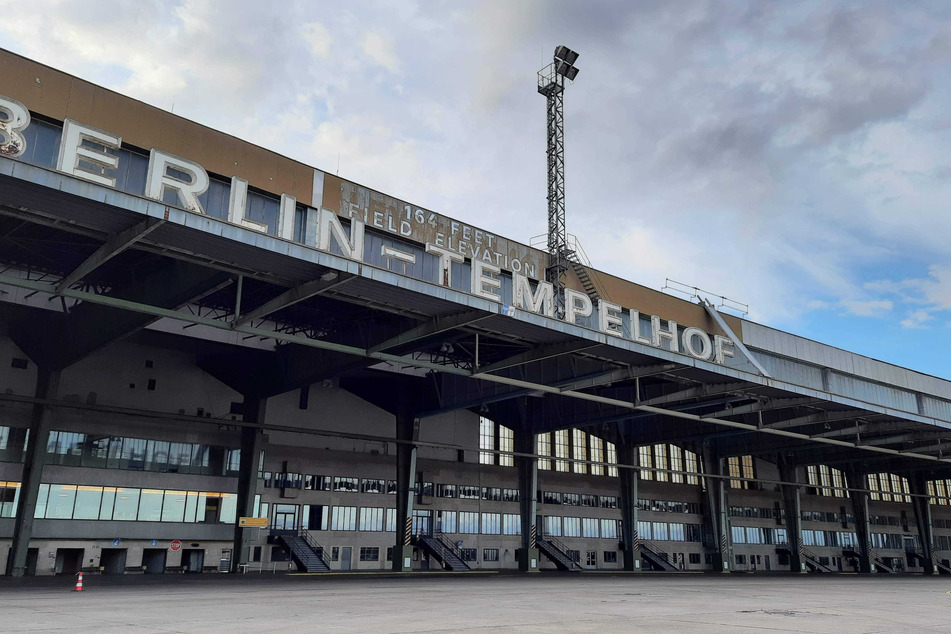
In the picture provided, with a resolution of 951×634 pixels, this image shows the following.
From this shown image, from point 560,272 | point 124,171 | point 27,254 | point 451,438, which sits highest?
point 560,272

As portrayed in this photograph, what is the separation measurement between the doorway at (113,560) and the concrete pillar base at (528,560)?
31.6 m

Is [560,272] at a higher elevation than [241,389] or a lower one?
higher

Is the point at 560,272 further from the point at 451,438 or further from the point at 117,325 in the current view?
the point at 117,325

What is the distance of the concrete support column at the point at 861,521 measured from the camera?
90.6 meters

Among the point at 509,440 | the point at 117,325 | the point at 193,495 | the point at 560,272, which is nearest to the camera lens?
the point at 117,325

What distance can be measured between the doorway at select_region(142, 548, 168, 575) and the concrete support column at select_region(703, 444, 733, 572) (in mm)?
53528

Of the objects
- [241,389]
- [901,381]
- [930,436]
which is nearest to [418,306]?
[241,389]

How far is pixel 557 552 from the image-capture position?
67375 mm

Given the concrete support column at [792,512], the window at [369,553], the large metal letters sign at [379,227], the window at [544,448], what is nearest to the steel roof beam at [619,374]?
the large metal letters sign at [379,227]

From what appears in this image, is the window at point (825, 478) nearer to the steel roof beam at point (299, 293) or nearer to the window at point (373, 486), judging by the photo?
the window at point (373, 486)

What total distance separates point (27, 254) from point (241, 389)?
21.5 metres

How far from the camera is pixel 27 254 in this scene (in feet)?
107

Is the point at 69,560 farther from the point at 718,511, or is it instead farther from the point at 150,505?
the point at 718,511

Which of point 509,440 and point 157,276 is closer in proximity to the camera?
point 157,276
